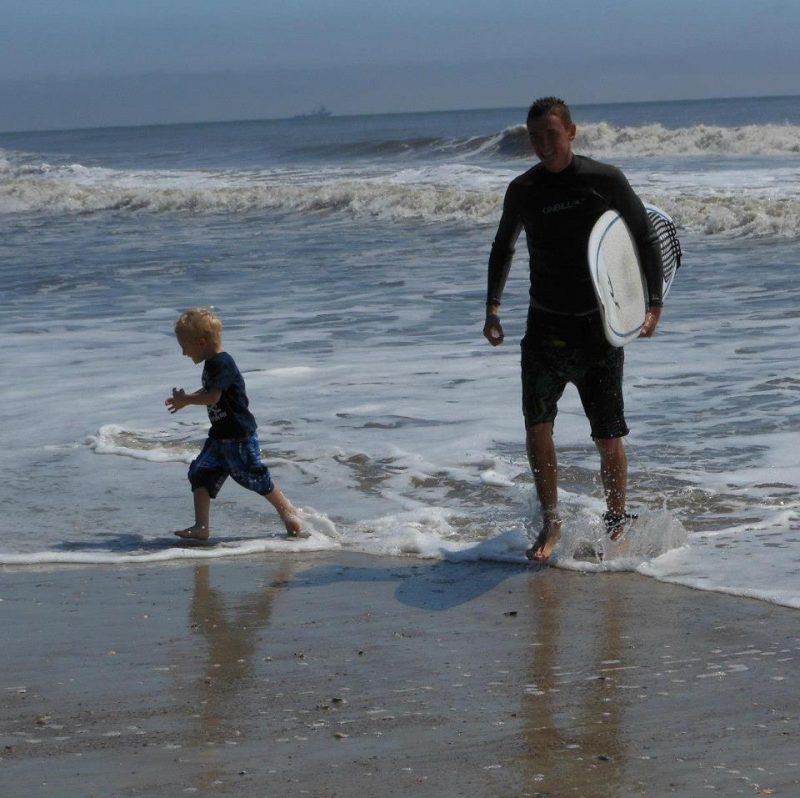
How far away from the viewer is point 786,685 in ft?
11.5

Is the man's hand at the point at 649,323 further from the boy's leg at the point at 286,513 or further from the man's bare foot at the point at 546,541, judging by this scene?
the boy's leg at the point at 286,513

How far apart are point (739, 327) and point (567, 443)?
3.86 m

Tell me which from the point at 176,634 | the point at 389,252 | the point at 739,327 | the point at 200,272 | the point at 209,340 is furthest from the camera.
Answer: the point at 389,252

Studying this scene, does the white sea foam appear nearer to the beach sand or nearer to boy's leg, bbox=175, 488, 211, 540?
boy's leg, bbox=175, 488, 211, 540

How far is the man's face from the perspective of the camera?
470cm

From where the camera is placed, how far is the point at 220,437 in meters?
5.57

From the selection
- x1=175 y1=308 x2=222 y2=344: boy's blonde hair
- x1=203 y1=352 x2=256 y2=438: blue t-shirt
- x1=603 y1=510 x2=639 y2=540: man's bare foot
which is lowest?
x1=603 y1=510 x2=639 y2=540: man's bare foot

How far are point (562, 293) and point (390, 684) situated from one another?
1.84 metres

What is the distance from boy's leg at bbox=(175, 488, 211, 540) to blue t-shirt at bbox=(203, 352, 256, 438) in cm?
25

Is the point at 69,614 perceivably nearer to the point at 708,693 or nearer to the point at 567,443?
the point at 708,693

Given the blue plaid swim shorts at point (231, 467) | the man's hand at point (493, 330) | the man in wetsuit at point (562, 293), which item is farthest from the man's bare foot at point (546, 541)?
the blue plaid swim shorts at point (231, 467)

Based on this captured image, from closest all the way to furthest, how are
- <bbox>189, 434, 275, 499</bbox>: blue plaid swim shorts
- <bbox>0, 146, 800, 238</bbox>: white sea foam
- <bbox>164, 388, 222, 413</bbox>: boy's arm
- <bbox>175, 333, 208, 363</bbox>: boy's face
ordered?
<bbox>164, 388, 222, 413</bbox>: boy's arm
<bbox>175, 333, 208, 363</bbox>: boy's face
<bbox>189, 434, 275, 499</bbox>: blue plaid swim shorts
<bbox>0, 146, 800, 238</bbox>: white sea foam

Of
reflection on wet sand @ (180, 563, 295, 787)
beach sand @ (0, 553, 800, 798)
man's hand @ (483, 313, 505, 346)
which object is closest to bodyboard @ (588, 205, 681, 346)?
man's hand @ (483, 313, 505, 346)

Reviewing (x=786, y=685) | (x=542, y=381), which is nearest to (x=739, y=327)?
(x=542, y=381)
